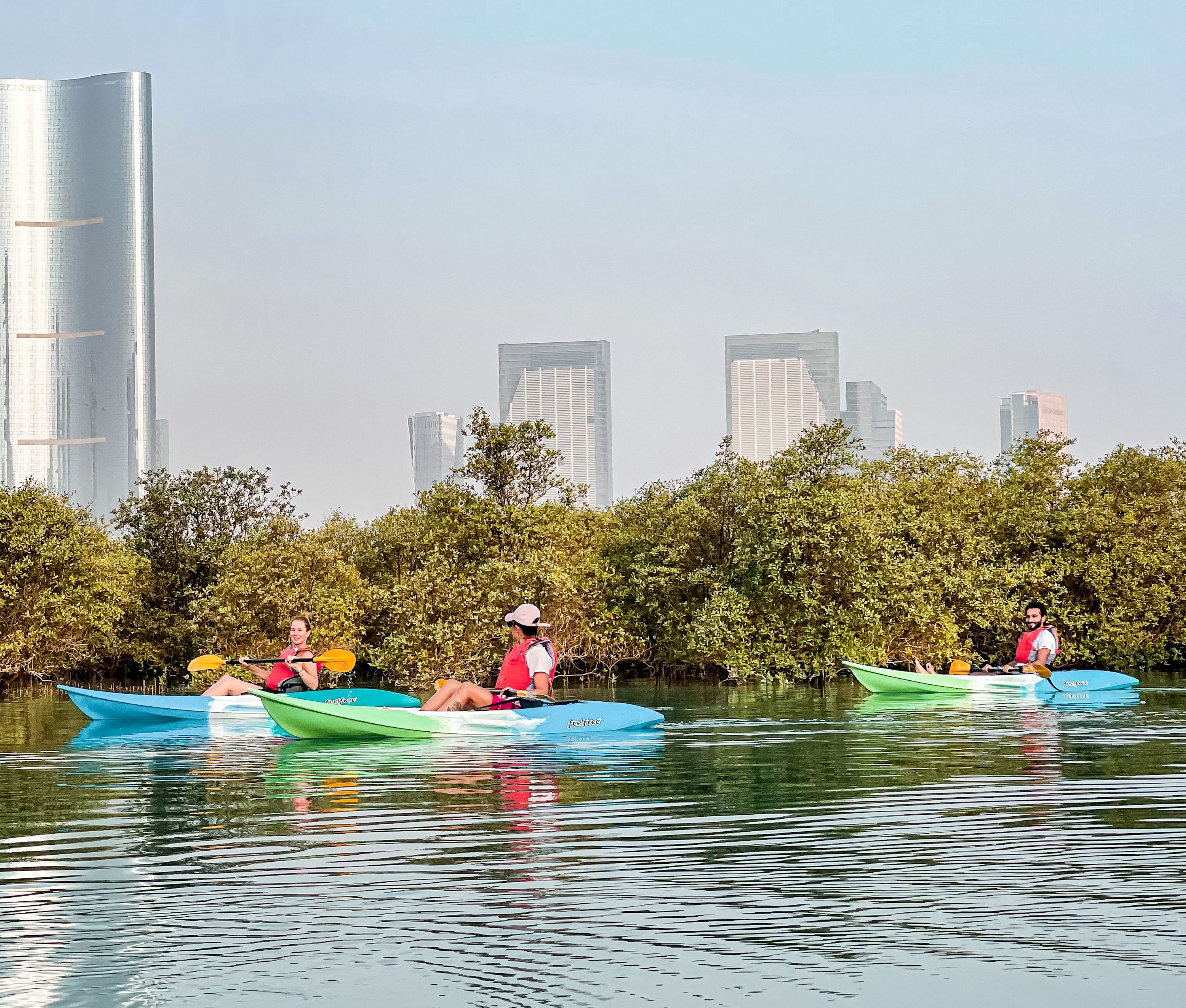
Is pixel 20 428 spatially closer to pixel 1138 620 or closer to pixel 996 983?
pixel 1138 620

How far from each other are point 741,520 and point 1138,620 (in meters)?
9.77

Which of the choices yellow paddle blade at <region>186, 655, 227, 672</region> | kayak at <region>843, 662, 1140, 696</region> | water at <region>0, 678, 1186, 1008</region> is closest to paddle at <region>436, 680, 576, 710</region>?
water at <region>0, 678, 1186, 1008</region>

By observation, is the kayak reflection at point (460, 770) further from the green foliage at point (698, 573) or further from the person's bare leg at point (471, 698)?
the green foliage at point (698, 573)

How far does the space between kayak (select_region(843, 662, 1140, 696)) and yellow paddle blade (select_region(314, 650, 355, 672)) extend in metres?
7.76

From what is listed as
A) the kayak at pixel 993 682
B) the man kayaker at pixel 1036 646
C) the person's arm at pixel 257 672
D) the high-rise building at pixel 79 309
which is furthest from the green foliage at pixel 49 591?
the high-rise building at pixel 79 309

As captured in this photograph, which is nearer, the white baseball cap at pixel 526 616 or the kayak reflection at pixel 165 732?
the white baseball cap at pixel 526 616

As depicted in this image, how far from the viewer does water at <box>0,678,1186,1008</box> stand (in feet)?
16.1

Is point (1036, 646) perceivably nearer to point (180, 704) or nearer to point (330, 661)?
point (330, 661)

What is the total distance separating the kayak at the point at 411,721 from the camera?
14.4 m

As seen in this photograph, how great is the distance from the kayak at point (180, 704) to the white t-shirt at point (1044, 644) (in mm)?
9378

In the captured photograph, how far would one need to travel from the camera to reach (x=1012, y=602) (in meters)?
31.0

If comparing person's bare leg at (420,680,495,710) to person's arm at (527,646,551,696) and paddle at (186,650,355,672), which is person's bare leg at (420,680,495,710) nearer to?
person's arm at (527,646,551,696)

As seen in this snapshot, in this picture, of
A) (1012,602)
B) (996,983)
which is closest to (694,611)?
(1012,602)

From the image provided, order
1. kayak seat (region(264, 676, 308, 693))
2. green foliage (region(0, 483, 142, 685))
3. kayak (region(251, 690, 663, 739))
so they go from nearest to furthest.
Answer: kayak (region(251, 690, 663, 739)) < kayak seat (region(264, 676, 308, 693)) < green foliage (region(0, 483, 142, 685))
